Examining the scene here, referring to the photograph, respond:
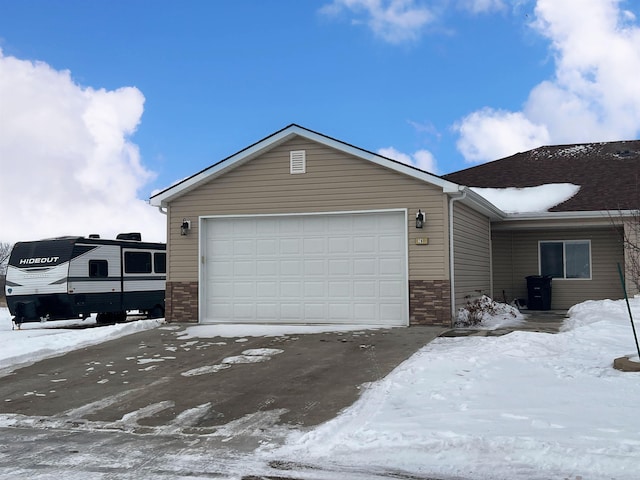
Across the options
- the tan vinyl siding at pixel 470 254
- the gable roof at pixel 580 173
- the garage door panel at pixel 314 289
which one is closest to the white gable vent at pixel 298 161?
the garage door panel at pixel 314 289

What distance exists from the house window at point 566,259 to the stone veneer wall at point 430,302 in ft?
22.6

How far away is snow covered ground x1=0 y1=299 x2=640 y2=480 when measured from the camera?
15.6 ft

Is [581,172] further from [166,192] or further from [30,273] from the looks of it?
[30,273]

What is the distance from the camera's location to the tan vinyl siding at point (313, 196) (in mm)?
12461

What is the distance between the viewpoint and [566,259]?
17.7 meters

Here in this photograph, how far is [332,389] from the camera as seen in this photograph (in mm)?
7602

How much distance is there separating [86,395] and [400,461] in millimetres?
4767

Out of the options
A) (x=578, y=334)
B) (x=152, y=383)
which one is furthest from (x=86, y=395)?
(x=578, y=334)

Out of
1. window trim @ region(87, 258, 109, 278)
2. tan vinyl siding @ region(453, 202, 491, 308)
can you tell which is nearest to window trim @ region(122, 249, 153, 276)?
A: window trim @ region(87, 258, 109, 278)

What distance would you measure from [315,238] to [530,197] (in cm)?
797

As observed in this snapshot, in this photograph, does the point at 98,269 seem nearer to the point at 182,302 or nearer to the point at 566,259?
the point at 182,302

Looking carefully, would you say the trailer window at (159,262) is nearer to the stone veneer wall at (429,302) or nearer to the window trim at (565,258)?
the stone veneer wall at (429,302)

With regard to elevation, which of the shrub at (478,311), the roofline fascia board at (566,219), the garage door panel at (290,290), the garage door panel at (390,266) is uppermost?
the roofline fascia board at (566,219)

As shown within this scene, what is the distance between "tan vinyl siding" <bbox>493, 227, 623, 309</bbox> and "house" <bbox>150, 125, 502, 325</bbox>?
3.92 m
